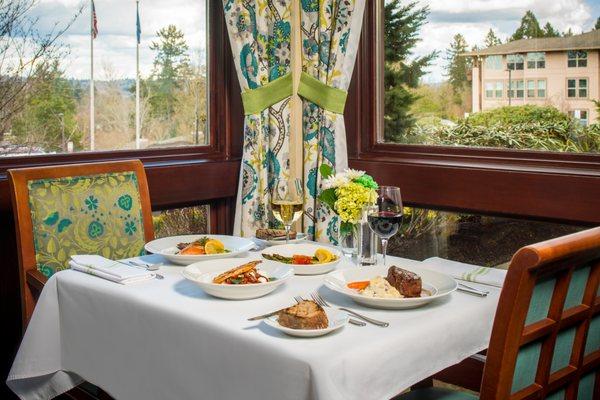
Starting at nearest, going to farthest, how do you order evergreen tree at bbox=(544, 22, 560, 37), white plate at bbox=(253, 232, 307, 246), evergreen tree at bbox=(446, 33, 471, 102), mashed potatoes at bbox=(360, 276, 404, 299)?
mashed potatoes at bbox=(360, 276, 404, 299), white plate at bbox=(253, 232, 307, 246), evergreen tree at bbox=(544, 22, 560, 37), evergreen tree at bbox=(446, 33, 471, 102)

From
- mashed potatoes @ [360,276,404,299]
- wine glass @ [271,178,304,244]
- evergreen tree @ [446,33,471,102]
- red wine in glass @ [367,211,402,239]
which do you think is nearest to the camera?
mashed potatoes @ [360,276,404,299]

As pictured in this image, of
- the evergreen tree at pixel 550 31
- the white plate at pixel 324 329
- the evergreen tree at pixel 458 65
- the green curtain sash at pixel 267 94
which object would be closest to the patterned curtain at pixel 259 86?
the green curtain sash at pixel 267 94

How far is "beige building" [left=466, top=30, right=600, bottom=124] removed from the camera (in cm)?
251

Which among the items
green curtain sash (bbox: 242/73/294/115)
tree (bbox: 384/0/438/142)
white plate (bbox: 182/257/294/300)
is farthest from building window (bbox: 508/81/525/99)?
white plate (bbox: 182/257/294/300)

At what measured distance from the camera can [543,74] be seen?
2.62 meters

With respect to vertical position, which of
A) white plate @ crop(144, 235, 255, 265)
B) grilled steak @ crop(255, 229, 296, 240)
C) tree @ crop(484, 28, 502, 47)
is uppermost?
tree @ crop(484, 28, 502, 47)

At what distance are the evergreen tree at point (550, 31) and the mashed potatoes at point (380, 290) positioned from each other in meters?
1.43

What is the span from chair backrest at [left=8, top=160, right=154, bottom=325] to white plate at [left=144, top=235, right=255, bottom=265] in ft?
1.02

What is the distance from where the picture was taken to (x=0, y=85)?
2588 mm

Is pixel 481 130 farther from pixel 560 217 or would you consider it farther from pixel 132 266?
pixel 132 266

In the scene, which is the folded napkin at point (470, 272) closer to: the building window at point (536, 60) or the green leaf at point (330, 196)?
the green leaf at point (330, 196)

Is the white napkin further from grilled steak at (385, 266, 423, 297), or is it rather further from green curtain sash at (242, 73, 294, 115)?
green curtain sash at (242, 73, 294, 115)

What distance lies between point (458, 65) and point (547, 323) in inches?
69.0

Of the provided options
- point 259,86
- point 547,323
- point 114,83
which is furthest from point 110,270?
point 259,86
